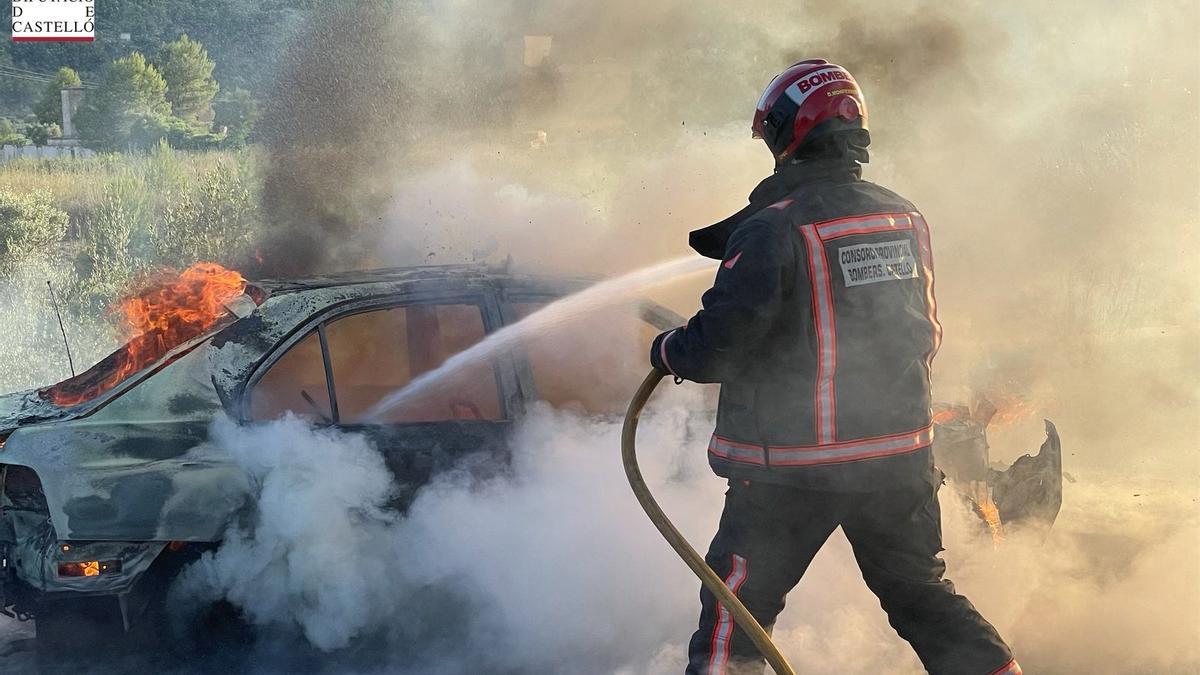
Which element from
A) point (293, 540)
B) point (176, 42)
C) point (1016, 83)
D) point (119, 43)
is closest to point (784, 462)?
point (293, 540)

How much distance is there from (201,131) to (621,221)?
1351 centimetres

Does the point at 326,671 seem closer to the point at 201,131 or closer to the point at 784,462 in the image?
the point at 784,462

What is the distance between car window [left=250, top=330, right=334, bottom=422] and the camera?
12.8 ft

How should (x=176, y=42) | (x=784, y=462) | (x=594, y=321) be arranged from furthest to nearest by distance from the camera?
(x=176, y=42), (x=594, y=321), (x=784, y=462)

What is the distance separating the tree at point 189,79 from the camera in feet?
66.7

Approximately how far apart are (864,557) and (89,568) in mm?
2433

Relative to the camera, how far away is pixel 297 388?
3971 millimetres

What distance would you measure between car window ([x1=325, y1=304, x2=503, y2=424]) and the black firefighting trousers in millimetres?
1381

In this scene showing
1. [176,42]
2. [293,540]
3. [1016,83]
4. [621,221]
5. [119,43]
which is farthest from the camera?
[119,43]

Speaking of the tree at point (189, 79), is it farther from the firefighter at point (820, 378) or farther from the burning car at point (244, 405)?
the firefighter at point (820, 378)

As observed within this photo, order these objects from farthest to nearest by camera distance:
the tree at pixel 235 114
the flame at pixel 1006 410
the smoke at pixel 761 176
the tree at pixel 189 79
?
the tree at pixel 189 79 < the tree at pixel 235 114 < the flame at pixel 1006 410 < the smoke at pixel 761 176

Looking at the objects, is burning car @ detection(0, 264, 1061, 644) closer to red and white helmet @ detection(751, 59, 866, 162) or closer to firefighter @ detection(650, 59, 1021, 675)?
firefighter @ detection(650, 59, 1021, 675)

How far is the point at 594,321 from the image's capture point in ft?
14.6
